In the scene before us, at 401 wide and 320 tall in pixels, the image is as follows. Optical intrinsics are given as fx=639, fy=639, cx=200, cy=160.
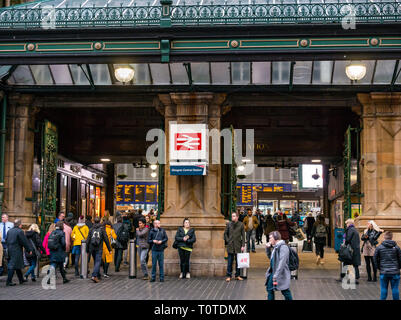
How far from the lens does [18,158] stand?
64.8 ft

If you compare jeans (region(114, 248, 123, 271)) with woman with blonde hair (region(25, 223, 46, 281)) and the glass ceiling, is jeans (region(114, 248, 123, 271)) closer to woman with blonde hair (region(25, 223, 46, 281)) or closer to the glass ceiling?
woman with blonde hair (region(25, 223, 46, 281))

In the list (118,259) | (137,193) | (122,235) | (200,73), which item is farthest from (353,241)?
(137,193)

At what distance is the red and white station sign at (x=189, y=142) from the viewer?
18.7m

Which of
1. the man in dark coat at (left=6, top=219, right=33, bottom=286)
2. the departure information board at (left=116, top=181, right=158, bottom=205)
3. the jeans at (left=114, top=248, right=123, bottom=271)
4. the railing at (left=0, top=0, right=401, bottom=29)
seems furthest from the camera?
the departure information board at (left=116, top=181, right=158, bottom=205)

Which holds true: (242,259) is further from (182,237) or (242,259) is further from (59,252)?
(59,252)

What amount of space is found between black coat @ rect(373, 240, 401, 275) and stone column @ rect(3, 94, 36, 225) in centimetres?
1149

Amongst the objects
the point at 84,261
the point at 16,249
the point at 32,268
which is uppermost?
the point at 16,249

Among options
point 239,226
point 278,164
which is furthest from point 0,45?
point 278,164

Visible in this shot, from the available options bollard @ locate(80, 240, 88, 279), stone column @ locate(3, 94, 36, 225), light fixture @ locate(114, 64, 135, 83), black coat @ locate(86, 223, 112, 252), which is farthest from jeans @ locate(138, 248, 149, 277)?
light fixture @ locate(114, 64, 135, 83)

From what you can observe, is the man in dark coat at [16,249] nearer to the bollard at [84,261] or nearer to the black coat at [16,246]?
the black coat at [16,246]

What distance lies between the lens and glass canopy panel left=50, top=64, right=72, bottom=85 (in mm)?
19188

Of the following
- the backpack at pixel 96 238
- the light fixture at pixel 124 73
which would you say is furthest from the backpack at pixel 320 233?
the light fixture at pixel 124 73

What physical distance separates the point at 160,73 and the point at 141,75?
2.04 ft
